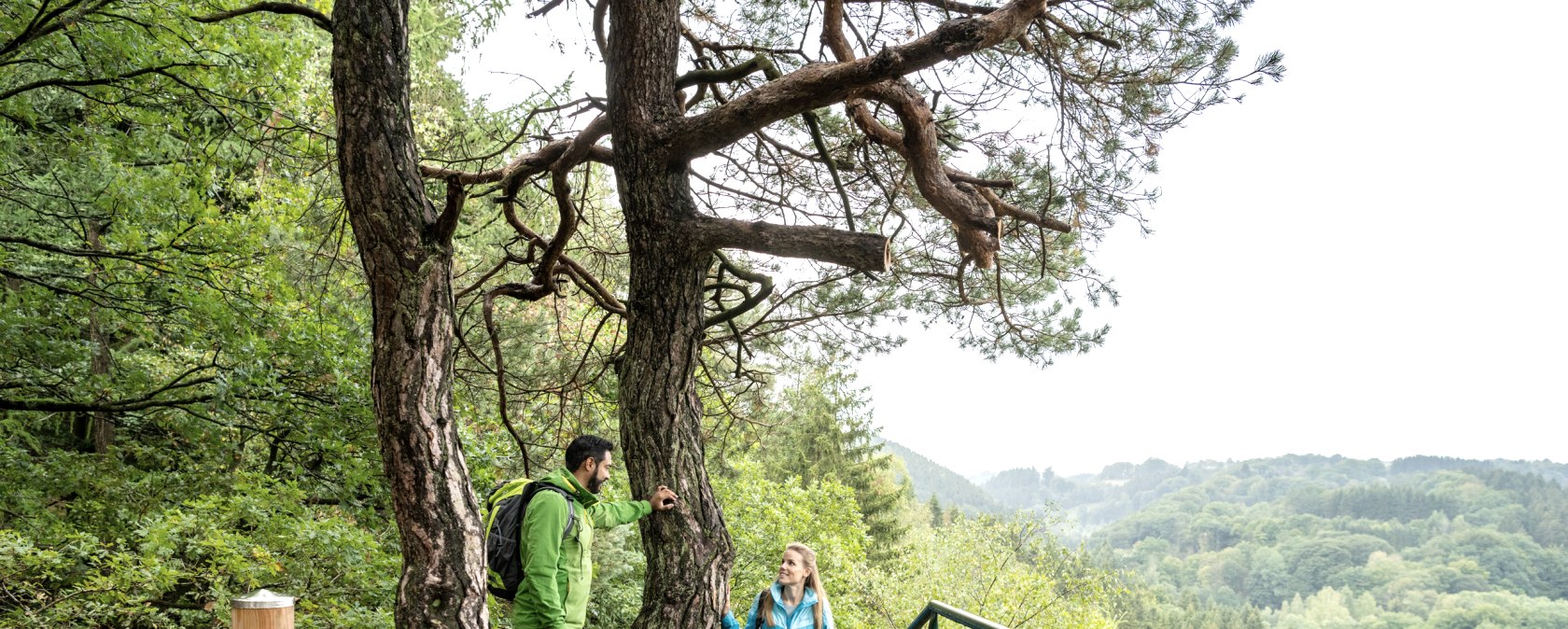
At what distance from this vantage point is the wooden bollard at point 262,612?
2150 mm

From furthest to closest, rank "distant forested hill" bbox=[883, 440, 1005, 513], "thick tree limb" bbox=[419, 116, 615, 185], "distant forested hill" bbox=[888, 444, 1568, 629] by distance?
1. "distant forested hill" bbox=[883, 440, 1005, 513]
2. "distant forested hill" bbox=[888, 444, 1568, 629]
3. "thick tree limb" bbox=[419, 116, 615, 185]

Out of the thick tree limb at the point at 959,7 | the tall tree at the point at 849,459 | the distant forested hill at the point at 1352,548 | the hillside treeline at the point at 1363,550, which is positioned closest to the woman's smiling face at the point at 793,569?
the thick tree limb at the point at 959,7

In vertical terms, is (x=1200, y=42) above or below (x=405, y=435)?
above

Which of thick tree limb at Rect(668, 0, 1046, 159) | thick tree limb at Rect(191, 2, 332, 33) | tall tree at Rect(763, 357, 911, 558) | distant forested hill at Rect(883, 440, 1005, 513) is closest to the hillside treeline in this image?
distant forested hill at Rect(883, 440, 1005, 513)

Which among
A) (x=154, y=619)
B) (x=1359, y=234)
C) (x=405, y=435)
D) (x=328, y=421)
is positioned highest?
(x=1359, y=234)

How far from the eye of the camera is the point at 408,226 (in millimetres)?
3102

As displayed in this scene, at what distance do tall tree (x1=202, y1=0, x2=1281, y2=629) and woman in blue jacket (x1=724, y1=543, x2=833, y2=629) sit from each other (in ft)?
1.38

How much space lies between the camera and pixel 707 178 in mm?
5160

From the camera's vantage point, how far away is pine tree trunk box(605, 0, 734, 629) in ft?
11.6

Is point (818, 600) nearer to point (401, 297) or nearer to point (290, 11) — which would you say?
point (401, 297)

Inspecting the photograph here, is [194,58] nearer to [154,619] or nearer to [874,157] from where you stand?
[154,619]

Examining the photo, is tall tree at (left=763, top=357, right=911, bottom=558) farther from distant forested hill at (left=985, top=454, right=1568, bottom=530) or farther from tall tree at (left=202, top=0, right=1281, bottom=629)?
distant forested hill at (left=985, top=454, right=1568, bottom=530)

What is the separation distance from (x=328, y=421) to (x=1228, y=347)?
443 feet

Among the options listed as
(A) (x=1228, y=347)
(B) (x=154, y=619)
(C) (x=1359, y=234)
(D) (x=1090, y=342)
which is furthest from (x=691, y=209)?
(A) (x=1228, y=347)
